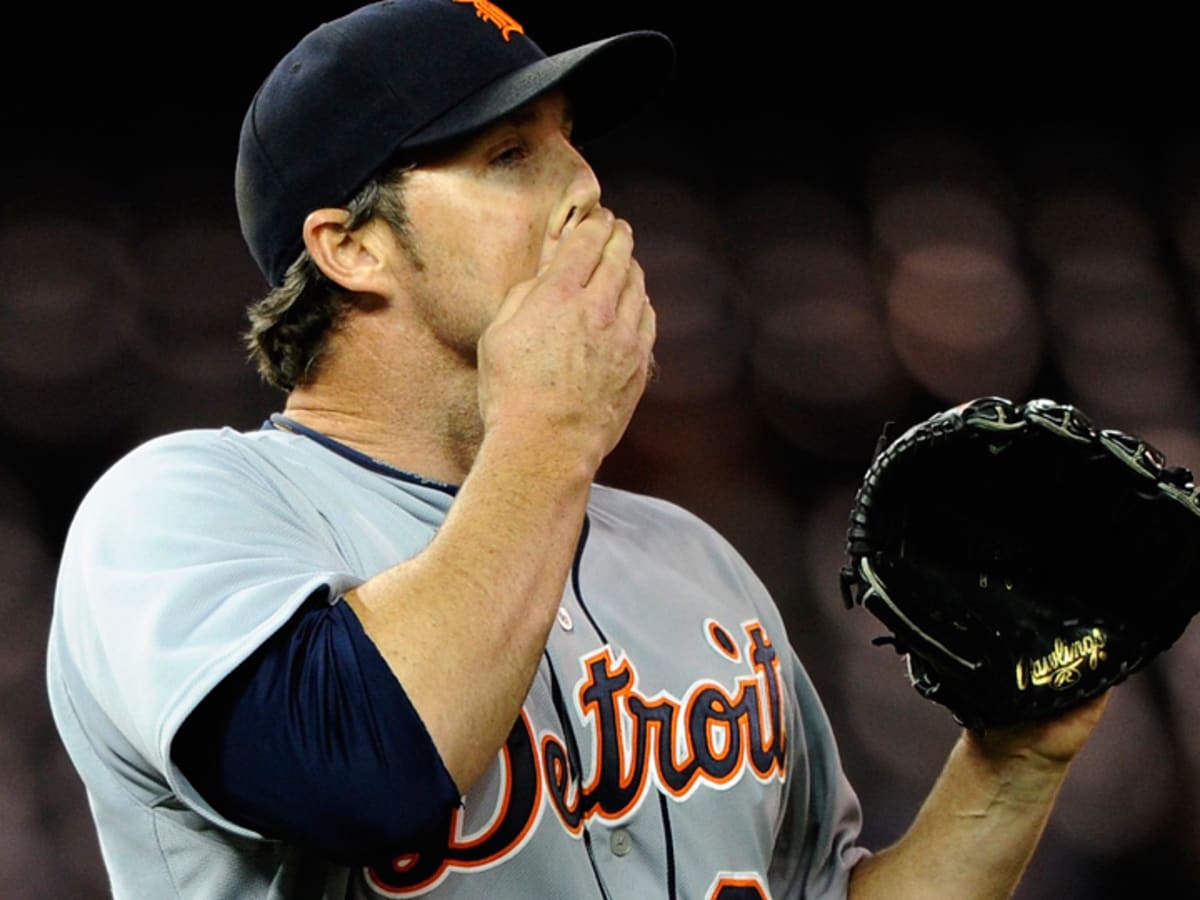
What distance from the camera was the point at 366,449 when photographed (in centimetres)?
131

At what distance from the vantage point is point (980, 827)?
4.53 ft

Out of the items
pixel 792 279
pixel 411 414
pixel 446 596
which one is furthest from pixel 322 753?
pixel 792 279

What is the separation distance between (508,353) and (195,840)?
38cm

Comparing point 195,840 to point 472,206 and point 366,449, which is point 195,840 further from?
point 472,206

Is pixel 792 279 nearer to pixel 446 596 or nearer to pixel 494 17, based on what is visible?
pixel 494 17

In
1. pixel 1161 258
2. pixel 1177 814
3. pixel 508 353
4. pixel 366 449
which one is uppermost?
pixel 508 353

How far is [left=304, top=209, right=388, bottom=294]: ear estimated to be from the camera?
4.31ft

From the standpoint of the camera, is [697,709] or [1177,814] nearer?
[697,709]

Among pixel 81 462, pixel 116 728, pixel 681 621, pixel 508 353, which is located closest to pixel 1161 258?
pixel 81 462

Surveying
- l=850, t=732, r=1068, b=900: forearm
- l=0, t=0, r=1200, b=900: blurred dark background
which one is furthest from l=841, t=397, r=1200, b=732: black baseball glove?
l=0, t=0, r=1200, b=900: blurred dark background

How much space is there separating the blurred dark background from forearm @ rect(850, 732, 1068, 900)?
5.57ft

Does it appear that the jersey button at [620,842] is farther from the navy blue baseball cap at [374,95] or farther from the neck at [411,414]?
the navy blue baseball cap at [374,95]

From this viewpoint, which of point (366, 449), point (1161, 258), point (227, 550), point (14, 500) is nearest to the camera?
point (227, 550)

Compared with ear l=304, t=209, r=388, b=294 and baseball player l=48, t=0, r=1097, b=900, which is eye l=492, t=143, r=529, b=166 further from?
ear l=304, t=209, r=388, b=294
